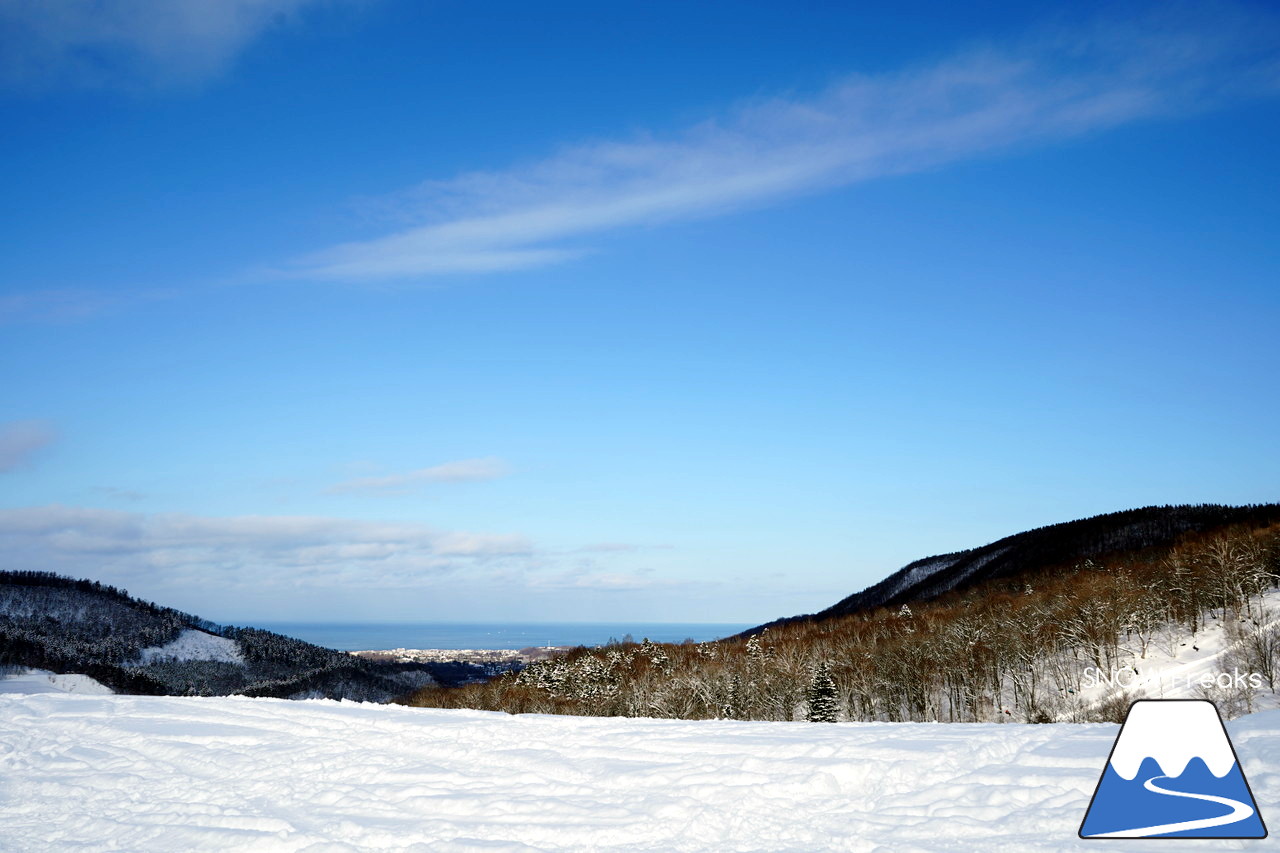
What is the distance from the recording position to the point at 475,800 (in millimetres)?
11664

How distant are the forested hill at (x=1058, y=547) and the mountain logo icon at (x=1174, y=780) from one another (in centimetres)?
11477

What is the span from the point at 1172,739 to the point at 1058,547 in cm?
15905

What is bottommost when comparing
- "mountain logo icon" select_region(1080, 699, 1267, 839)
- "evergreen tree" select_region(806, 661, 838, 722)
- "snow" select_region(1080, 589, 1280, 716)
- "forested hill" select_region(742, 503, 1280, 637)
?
"evergreen tree" select_region(806, 661, 838, 722)

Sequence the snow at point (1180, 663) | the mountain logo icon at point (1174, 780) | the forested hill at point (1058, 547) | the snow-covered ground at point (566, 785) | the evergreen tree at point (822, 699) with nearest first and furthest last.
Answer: the mountain logo icon at point (1174, 780)
the snow-covered ground at point (566, 785)
the snow at point (1180, 663)
the evergreen tree at point (822, 699)
the forested hill at point (1058, 547)

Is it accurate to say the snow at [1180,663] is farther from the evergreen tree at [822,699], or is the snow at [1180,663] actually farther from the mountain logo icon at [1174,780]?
the mountain logo icon at [1174,780]

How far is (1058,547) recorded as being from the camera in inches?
5935

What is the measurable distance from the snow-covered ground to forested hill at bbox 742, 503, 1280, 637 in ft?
369

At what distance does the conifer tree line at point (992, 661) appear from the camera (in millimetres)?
60812

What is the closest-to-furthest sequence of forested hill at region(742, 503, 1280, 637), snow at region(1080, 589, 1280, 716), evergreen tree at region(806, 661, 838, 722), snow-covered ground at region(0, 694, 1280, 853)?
1. snow-covered ground at region(0, 694, 1280, 853)
2. snow at region(1080, 589, 1280, 716)
3. evergreen tree at region(806, 661, 838, 722)
4. forested hill at region(742, 503, 1280, 637)

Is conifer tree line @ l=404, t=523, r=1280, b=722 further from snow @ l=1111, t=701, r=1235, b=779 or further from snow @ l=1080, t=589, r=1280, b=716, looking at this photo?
snow @ l=1111, t=701, r=1235, b=779

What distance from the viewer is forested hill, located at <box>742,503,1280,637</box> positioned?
126m

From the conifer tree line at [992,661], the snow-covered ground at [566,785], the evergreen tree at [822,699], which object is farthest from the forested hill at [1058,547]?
the snow-covered ground at [566,785]

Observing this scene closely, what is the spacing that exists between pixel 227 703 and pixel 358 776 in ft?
26.7

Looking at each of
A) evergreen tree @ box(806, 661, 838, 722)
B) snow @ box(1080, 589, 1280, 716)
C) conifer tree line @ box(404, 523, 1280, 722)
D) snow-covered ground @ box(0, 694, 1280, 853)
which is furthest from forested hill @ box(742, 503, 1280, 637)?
snow-covered ground @ box(0, 694, 1280, 853)
